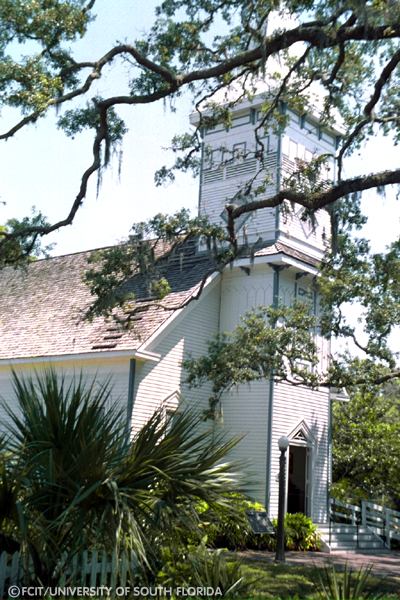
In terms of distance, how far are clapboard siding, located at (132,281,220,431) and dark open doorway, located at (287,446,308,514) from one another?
15.1 feet

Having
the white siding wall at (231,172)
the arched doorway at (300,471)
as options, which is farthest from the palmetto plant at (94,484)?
the white siding wall at (231,172)

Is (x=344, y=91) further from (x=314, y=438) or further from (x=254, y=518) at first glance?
(x=314, y=438)

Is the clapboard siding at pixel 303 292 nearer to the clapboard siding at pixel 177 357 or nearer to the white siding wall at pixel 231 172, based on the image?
the white siding wall at pixel 231 172

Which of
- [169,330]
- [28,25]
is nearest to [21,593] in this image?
[28,25]

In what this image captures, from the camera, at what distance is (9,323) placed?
78.5 ft

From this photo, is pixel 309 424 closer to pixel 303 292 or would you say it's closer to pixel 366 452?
pixel 303 292

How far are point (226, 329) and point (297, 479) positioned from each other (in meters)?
5.99

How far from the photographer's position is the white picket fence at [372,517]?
2281 cm

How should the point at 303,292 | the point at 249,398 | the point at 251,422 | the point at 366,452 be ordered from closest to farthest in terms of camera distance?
the point at 251,422
the point at 249,398
the point at 303,292
the point at 366,452

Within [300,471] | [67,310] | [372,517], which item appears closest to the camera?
[67,310]

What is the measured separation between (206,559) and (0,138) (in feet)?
27.0

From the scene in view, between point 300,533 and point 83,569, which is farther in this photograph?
point 300,533

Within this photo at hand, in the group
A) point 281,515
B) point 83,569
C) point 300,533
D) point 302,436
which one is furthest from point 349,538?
point 83,569

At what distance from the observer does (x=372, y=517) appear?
23312 mm
